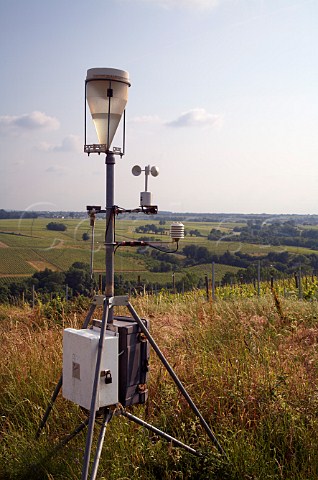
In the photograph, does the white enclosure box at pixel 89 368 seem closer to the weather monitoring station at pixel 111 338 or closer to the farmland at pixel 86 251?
the weather monitoring station at pixel 111 338

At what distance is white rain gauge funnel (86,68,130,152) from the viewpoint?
279cm

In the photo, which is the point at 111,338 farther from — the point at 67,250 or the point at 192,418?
the point at 67,250

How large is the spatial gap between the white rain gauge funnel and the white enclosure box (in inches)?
45.1

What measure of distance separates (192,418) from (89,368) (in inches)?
38.2

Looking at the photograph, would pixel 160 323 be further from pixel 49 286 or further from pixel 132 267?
pixel 132 267

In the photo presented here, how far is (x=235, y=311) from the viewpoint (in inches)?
247

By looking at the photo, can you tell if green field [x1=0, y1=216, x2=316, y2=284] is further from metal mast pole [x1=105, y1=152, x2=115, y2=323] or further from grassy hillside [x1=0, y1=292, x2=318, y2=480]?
metal mast pole [x1=105, y1=152, x2=115, y2=323]

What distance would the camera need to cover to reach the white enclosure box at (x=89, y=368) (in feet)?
8.34

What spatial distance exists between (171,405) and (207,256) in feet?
72.2

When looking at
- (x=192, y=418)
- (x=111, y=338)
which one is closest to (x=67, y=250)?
(x=192, y=418)

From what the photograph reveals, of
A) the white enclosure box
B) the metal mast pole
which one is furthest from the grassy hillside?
the metal mast pole

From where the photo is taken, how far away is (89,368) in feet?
8.38

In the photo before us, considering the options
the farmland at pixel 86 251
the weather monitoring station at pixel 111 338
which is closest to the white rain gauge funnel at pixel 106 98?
the weather monitoring station at pixel 111 338

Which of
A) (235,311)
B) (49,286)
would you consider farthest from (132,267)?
(235,311)
